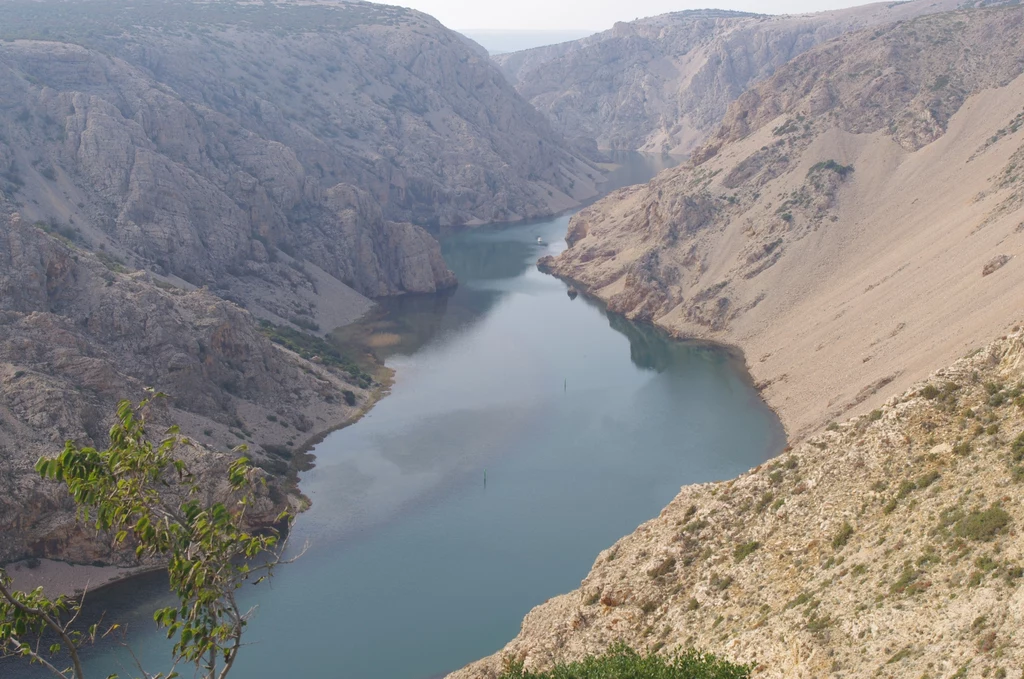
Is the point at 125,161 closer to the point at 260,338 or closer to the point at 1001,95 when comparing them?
the point at 260,338

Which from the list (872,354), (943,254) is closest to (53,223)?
(872,354)

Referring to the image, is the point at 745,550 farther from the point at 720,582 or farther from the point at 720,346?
the point at 720,346

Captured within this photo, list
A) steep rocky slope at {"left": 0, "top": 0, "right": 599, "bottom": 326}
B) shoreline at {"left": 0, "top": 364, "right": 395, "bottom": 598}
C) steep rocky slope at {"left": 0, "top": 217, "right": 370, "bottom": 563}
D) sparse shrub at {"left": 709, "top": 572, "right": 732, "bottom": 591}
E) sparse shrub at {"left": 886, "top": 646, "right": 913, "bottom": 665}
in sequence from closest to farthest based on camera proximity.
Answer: sparse shrub at {"left": 886, "top": 646, "right": 913, "bottom": 665}, sparse shrub at {"left": 709, "top": 572, "right": 732, "bottom": 591}, shoreline at {"left": 0, "top": 364, "right": 395, "bottom": 598}, steep rocky slope at {"left": 0, "top": 217, "right": 370, "bottom": 563}, steep rocky slope at {"left": 0, "top": 0, "right": 599, "bottom": 326}

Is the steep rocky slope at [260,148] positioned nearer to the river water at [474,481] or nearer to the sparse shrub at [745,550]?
the river water at [474,481]

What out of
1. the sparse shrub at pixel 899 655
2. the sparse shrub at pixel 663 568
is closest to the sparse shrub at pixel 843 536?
the sparse shrub at pixel 663 568

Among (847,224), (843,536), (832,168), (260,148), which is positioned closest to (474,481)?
(843,536)

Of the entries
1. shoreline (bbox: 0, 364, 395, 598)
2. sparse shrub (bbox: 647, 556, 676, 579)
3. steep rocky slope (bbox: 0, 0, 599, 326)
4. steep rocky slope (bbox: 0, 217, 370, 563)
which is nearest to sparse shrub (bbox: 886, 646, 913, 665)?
sparse shrub (bbox: 647, 556, 676, 579)

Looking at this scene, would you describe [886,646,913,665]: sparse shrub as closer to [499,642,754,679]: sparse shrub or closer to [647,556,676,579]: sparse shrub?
[499,642,754,679]: sparse shrub
